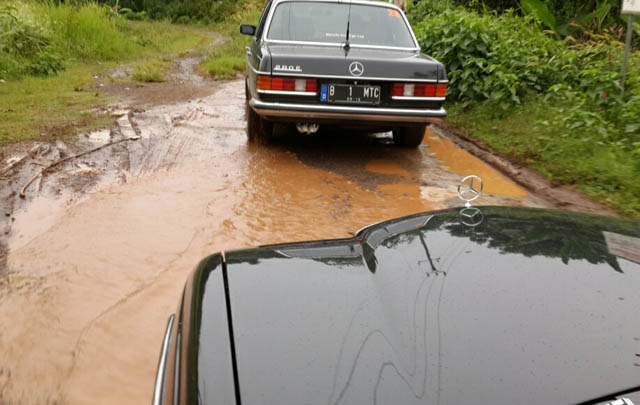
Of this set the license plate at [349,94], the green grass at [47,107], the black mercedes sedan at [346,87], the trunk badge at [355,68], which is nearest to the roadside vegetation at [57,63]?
the green grass at [47,107]

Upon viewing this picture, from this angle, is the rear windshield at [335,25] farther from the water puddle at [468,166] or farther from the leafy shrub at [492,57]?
the leafy shrub at [492,57]

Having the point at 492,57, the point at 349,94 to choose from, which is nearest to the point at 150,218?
the point at 349,94

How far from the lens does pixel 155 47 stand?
17.5 metres

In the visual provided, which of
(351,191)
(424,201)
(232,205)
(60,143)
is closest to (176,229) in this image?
(232,205)

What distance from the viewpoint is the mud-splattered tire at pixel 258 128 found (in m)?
6.14

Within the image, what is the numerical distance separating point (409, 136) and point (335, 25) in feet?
4.51

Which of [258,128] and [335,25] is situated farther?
[258,128]

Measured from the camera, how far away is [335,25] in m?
6.04

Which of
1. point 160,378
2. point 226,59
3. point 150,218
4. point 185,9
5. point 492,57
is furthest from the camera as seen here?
point 185,9

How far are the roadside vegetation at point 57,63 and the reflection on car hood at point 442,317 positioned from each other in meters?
5.15

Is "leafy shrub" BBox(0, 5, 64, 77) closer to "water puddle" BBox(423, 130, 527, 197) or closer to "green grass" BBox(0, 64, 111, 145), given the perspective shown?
"green grass" BBox(0, 64, 111, 145)

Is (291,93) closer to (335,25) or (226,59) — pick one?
(335,25)

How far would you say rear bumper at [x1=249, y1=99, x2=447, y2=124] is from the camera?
5164mm

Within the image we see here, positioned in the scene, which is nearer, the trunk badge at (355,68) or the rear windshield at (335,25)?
the trunk badge at (355,68)
